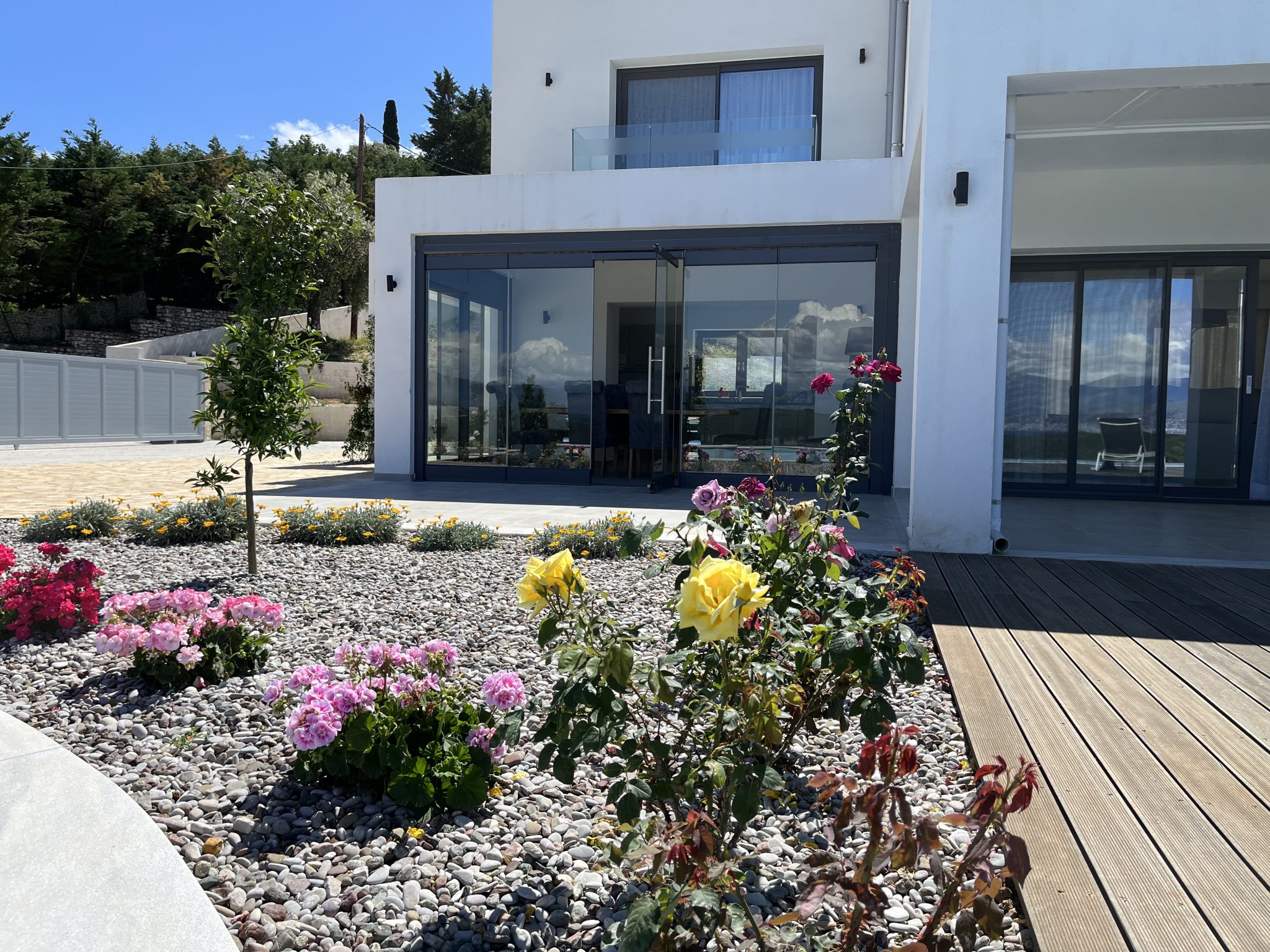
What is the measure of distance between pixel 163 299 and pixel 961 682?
1636 inches

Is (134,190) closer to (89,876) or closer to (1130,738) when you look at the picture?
(89,876)

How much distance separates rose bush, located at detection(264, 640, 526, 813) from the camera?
2254mm

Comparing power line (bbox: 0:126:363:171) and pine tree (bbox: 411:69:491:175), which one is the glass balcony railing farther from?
power line (bbox: 0:126:363:171)

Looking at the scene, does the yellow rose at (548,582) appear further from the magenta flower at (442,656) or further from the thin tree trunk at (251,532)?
the thin tree trunk at (251,532)

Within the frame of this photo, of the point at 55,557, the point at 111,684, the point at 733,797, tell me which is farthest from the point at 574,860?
the point at 55,557

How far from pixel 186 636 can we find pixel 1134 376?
9575 mm

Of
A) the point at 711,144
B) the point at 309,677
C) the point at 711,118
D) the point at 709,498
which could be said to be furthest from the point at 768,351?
the point at 309,677

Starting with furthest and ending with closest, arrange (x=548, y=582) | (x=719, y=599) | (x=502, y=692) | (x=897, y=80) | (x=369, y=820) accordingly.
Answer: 1. (x=897, y=80)
2. (x=369, y=820)
3. (x=502, y=692)
4. (x=548, y=582)
5. (x=719, y=599)

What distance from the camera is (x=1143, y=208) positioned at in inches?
354

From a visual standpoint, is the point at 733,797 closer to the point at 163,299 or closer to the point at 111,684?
the point at 111,684

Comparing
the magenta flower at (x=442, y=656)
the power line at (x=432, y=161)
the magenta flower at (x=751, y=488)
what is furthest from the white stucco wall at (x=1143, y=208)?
the power line at (x=432, y=161)

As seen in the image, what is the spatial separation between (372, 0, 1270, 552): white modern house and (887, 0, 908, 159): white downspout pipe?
1.8 inches

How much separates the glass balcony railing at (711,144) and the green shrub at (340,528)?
→ 5950 millimetres

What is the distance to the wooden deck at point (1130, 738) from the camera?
65.8 inches
